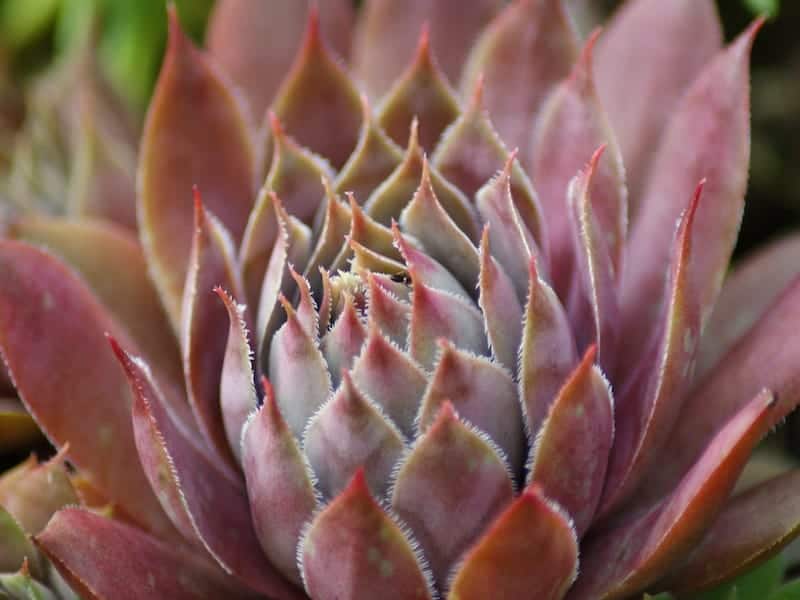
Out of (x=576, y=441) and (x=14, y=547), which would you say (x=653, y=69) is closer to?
(x=576, y=441)

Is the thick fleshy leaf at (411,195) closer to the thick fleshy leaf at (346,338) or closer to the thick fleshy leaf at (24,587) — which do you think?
the thick fleshy leaf at (346,338)

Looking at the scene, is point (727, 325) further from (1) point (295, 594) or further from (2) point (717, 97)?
(1) point (295, 594)

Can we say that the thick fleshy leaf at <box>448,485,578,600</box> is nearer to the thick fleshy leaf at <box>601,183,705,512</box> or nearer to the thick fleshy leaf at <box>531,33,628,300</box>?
the thick fleshy leaf at <box>601,183,705,512</box>

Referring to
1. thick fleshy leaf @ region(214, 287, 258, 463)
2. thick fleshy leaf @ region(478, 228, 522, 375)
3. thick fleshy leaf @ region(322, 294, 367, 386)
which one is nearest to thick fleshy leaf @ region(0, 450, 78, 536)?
thick fleshy leaf @ region(214, 287, 258, 463)

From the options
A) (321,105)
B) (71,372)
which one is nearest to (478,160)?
(321,105)

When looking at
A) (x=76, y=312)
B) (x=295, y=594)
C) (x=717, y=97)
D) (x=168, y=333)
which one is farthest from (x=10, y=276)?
(x=717, y=97)

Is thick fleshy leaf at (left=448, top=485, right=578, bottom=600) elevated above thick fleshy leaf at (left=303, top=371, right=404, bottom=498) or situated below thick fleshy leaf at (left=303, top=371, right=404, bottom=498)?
below
